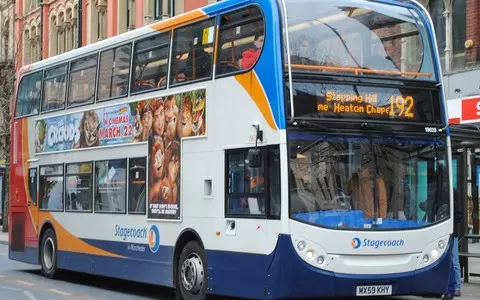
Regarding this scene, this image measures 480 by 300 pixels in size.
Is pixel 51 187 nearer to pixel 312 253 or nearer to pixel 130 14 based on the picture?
pixel 312 253

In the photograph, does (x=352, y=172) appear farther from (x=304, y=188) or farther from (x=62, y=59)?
(x=62, y=59)

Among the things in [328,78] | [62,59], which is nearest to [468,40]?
[62,59]

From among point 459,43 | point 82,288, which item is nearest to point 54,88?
point 82,288

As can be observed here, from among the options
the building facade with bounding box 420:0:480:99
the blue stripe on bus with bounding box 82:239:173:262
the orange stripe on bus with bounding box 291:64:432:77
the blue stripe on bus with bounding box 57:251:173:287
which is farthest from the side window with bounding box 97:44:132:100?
the building facade with bounding box 420:0:480:99

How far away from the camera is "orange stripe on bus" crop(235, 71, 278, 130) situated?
1164 centimetres

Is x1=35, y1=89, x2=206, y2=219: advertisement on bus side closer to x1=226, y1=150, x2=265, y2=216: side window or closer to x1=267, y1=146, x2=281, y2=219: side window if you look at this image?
x1=226, y1=150, x2=265, y2=216: side window

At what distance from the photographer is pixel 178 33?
46.2 feet

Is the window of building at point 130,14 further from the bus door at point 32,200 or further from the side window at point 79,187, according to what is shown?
the side window at point 79,187

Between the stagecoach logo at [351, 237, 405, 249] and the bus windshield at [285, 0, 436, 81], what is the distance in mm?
2213

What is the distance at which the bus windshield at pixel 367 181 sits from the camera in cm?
1145

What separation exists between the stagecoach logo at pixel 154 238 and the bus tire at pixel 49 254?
4357 millimetres

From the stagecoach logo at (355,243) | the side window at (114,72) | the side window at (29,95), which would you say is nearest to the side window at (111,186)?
the side window at (114,72)

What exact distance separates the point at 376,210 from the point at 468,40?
12322 millimetres

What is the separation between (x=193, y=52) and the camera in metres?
13.6
